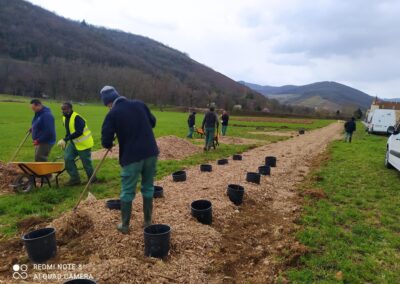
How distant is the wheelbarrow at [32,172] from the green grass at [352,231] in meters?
6.81

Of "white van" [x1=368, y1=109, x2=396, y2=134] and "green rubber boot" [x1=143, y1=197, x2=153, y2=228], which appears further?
"white van" [x1=368, y1=109, x2=396, y2=134]

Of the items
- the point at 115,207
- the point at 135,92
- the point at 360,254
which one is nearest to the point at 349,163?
the point at 360,254

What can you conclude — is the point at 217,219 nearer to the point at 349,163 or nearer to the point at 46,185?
the point at 46,185

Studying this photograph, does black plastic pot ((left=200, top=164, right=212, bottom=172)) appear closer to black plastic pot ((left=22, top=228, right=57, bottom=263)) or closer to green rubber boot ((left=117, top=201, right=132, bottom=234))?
green rubber boot ((left=117, top=201, right=132, bottom=234))

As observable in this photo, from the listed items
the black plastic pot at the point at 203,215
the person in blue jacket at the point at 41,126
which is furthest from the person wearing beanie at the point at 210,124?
the black plastic pot at the point at 203,215

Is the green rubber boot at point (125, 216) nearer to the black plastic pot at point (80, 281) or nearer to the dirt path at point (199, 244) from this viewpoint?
the dirt path at point (199, 244)

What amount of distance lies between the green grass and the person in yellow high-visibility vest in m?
6.49

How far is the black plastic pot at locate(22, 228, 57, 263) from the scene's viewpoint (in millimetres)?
4996

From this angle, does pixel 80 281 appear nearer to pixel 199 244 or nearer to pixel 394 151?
pixel 199 244

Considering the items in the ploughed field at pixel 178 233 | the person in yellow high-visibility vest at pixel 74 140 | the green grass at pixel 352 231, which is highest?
the person in yellow high-visibility vest at pixel 74 140

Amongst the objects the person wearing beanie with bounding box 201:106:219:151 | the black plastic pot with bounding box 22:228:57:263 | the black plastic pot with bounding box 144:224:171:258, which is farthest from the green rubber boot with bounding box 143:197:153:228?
the person wearing beanie with bounding box 201:106:219:151

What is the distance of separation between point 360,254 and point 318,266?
1073 mm

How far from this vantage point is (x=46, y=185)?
10.1m

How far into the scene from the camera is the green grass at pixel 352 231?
519 cm
